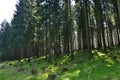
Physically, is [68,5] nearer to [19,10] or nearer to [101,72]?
[101,72]

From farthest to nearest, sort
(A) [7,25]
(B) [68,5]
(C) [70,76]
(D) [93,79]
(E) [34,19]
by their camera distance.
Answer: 1. (A) [7,25]
2. (E) [34,19]
3. (B) [68,5]
4. (C) [70,76]
5. (D) [93,79]

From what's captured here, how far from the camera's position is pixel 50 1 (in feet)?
144

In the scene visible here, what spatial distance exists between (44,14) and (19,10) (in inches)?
620

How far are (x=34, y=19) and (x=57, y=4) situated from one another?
8024 millimetres

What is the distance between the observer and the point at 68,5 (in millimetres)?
37344

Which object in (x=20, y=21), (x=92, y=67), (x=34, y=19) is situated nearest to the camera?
(x=92, y=67)

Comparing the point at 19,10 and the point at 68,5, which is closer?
the point at 68,5

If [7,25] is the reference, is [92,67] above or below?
below

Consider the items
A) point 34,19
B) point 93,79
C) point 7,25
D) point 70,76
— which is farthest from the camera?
point 7,25

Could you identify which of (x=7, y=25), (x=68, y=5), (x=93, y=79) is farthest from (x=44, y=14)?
(x=7, y=25)

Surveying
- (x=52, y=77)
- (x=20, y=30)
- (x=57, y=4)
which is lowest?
→ (x=52, y=77)

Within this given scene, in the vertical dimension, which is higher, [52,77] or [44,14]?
[44,14]

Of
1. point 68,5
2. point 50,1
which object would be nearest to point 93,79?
point 68,5

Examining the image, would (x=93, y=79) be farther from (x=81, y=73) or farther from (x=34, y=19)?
(x=34, y=19)
